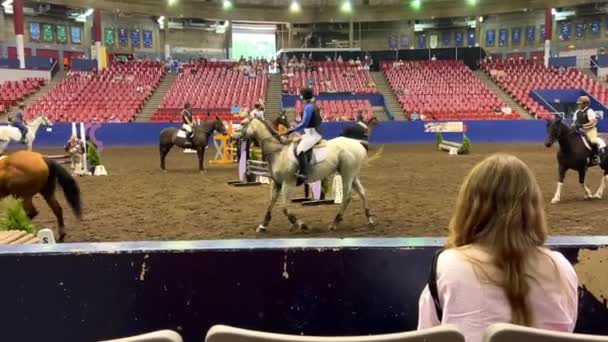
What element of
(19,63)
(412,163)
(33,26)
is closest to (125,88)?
(19,63)

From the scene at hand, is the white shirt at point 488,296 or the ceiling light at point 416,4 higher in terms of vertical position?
the ceiling light at point 416,4

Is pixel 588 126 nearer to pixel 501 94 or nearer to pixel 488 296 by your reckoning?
pixel 488 296

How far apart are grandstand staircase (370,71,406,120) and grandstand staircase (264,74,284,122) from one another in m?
6.63

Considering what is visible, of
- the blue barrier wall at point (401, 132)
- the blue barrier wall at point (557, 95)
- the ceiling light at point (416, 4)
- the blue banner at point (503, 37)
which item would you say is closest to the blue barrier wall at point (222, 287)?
the blue barrier wall at point (401, 132)

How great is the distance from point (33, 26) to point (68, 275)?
152ft

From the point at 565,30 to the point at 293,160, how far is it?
4447 centimetres

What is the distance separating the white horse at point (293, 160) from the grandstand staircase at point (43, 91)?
1022 inches

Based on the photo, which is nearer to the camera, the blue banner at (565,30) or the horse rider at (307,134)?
the horse rider at (307,134)

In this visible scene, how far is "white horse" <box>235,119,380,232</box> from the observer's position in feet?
27.2

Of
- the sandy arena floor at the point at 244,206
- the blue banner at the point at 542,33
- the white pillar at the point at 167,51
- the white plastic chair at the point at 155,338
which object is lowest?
the sandy arena floor at the point at 244,206

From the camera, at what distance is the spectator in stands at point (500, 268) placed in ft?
6.07

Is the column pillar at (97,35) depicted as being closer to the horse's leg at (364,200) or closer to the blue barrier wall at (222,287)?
the horse's leg at (364,200)

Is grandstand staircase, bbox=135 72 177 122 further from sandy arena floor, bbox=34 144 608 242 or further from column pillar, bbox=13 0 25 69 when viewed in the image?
sandy arena floor, bbox=34 144 608 242

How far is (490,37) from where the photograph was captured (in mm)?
48562
